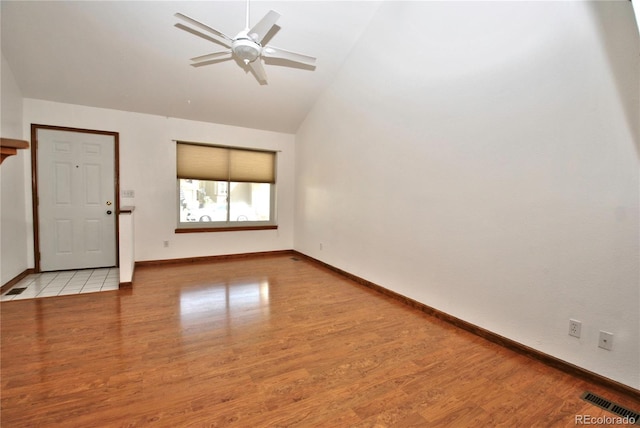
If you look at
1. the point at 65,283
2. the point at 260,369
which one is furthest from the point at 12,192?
the point at 260,369

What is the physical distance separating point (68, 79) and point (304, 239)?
14.5ft

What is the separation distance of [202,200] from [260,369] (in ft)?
13.7

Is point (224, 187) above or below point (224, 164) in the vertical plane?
below

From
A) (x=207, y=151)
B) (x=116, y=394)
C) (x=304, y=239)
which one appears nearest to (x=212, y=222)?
(x=207, y=151)

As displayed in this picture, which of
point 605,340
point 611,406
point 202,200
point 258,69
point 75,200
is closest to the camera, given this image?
point 611,406

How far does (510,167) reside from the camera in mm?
2506

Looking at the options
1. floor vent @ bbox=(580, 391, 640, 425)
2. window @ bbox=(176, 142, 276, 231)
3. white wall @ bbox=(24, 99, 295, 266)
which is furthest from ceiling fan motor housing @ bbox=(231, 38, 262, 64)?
floor vent @ bbox=(580, 391, 640, 425)

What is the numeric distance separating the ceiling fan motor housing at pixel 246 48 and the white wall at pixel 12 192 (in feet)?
10.6

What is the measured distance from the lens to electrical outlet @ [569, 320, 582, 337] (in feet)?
6.94

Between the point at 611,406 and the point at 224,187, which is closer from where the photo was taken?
the point at 611,406

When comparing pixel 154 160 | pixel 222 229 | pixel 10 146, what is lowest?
pixel 222 229

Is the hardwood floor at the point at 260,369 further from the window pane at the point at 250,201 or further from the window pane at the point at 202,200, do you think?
the window pane at the point at 250,201

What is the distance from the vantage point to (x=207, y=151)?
549 cm

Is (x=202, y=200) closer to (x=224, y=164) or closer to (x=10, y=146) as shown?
(x=224, y=164)
